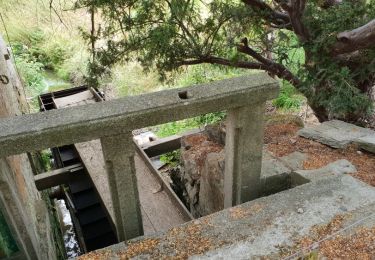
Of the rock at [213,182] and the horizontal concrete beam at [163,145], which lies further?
the horizontal concrete beam at [163,145]

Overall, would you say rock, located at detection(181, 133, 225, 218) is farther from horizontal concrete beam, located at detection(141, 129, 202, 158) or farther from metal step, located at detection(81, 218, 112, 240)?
metal step, located at detection(81, 218, 112, 240)

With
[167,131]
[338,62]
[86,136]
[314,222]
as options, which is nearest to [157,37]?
[338,62]

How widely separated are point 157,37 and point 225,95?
3025 mm

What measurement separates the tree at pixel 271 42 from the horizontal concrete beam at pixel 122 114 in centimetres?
200

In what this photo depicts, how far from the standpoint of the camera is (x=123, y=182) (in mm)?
2352

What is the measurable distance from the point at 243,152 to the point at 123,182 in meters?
1.04

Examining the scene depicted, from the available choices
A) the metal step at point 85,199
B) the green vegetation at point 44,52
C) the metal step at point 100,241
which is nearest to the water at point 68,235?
the metal step at point 100,241

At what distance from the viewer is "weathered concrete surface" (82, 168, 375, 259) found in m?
2.19

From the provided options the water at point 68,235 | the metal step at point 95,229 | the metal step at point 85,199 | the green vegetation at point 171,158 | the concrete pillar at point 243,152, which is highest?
the concrete pillar at point 243,152

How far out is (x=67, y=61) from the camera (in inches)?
720

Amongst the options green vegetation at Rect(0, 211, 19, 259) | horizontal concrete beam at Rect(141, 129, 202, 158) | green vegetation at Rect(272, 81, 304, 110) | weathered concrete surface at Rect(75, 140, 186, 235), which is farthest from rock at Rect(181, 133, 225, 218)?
green vegetation at Rect(272, 81, 304, 110)

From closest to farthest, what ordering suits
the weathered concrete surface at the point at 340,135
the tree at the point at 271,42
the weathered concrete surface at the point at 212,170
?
the weathered concrete surface at the point at 212,170 → the weathered concrete surface at the point at 340,135 → the tree at the point at 271,42

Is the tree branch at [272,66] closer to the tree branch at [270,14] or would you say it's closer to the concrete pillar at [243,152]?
the tree branch at [270,14]

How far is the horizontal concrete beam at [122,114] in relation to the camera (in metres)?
1.96
